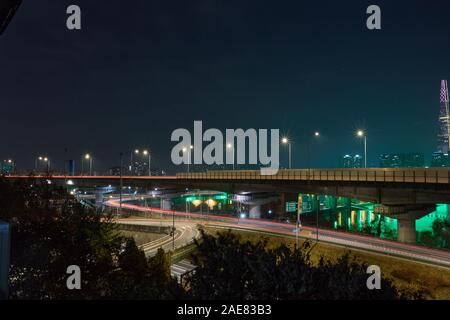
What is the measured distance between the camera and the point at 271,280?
10.1 metres

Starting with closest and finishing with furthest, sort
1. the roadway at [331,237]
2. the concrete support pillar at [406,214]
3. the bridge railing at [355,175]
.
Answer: the roadway at [331,237] < the bridge railing at [355,175] < the concrete support pillar at [406,214]

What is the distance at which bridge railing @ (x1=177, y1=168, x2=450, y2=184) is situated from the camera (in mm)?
35375

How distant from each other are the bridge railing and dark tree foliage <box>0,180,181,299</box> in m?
27.8

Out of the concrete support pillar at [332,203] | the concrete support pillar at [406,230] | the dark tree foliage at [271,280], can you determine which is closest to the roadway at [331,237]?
the concrete support pillar at [406,230]

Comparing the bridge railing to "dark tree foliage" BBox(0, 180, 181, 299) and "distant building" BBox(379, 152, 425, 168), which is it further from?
"distant building" BBox(379, 152, 425, 168)

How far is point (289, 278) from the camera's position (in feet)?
32.8

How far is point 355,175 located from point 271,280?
36509mm

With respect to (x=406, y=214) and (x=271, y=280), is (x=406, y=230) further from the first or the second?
(x=271, y=280)

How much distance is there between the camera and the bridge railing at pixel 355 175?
Answer: 3538 centimetres

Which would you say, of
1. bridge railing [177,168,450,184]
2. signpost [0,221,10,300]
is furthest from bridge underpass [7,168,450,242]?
signpost [0,221,10,300]

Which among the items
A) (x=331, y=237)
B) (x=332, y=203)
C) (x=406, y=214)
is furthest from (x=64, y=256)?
(x=332, y=203)

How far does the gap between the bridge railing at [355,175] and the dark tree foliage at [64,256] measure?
91.2 feet

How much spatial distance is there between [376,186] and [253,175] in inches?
795

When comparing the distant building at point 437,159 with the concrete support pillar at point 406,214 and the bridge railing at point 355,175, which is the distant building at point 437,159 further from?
the bridge railing at point 355,175
